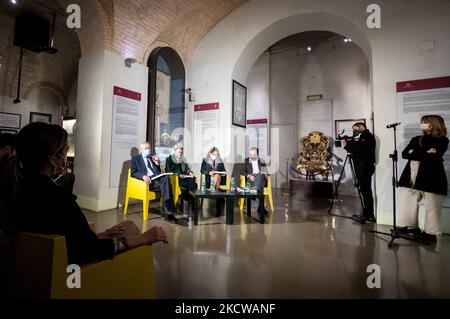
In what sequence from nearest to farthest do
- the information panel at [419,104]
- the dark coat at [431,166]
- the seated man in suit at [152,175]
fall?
the dark coat at [431,166], the information panel at [419,104], the seated man in suit at [152,175]

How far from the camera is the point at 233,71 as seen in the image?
4.88m

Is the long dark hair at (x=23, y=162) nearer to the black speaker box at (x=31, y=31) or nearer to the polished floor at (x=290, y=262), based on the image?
the polished floor at (x=290, y=262)

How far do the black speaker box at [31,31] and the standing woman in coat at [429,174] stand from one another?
7.42 meters

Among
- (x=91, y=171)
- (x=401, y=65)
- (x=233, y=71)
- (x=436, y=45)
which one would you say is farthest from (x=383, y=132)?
(x=91, y=171)

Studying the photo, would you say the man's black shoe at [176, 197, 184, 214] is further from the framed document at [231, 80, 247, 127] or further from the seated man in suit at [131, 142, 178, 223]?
the framed document at [231, 80, 247, 127]

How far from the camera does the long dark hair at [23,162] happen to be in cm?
96

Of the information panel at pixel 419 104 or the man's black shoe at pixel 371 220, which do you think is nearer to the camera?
the information panel at pixel 419 104

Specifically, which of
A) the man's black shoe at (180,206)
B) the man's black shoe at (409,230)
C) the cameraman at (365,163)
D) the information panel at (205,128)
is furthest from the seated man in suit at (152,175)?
the man's black shoe at (409,230)

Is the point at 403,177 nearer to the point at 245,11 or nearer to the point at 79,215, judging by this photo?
the point at 79,215

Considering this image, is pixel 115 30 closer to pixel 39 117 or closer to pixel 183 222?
pixel 183 222

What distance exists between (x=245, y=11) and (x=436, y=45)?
337 cm

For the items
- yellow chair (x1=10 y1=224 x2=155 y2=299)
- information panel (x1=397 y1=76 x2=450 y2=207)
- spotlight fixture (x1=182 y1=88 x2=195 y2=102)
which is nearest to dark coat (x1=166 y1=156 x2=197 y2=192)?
spotlight fixture (x1=182 y1=88 x2=195 y2=102)

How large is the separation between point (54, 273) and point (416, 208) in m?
3.77

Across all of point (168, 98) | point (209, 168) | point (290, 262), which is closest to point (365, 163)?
point (290, 262)
